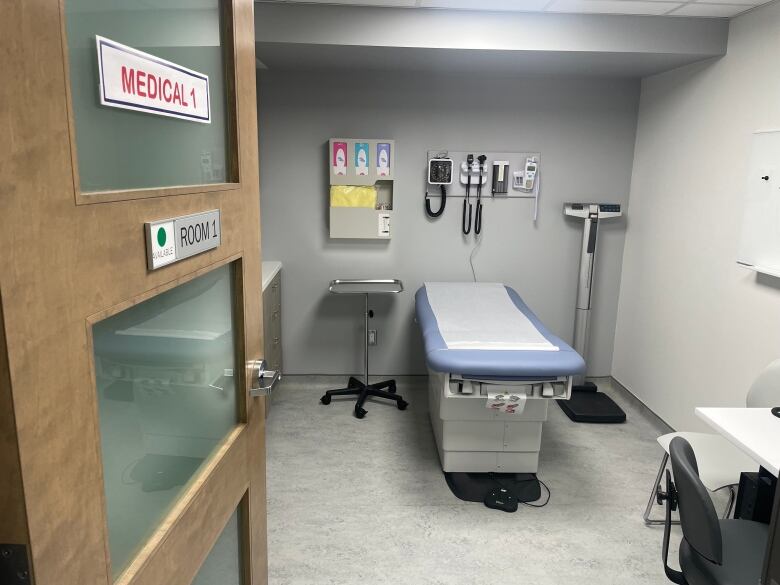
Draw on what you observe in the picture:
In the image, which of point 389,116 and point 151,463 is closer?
point 151,463

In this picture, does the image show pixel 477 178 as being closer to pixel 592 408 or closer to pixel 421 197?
pixel 421 197

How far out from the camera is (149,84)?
87 cm

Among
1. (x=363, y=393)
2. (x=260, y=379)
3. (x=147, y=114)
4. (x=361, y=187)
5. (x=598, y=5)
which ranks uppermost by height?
(x=598, y=5)

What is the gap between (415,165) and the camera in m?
3.97

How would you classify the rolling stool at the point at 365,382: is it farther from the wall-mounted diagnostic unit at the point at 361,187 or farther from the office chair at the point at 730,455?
the office chair at the point at 730,455

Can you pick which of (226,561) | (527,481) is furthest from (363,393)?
(226,561)

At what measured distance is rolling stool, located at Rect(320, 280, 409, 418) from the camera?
3.74 metres

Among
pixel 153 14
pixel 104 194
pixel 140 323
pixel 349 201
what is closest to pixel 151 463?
pixel 140 323

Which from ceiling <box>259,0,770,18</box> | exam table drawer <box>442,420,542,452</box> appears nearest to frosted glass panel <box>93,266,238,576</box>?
exam table drawer <box>442,420,542,452</box>

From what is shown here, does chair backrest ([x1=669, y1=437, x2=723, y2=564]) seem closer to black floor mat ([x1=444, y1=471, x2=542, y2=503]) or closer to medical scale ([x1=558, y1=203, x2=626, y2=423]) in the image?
black floor mat ([x1=444, y1=471, x2=542, y2=503])

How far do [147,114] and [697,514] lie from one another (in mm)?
1679

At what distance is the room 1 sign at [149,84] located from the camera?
762mm

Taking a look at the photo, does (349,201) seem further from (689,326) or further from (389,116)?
(689,326)

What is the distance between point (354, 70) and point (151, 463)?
3.38 meters
